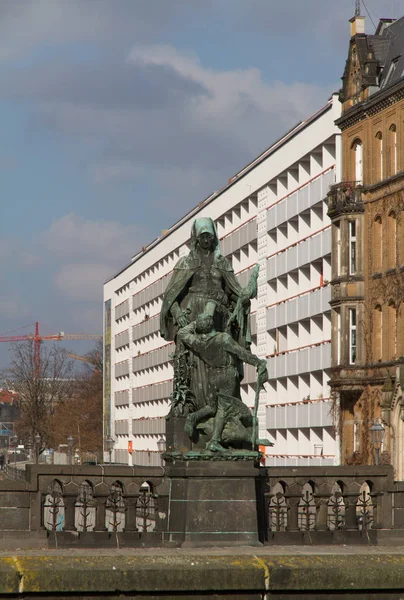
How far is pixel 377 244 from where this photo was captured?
6962cm

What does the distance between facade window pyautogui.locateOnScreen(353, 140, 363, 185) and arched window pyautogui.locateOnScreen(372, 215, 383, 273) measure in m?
2.59

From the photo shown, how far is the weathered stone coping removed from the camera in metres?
10.9

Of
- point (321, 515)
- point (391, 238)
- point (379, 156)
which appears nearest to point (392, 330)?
point (391, 238)

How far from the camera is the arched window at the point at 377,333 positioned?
68938 mm

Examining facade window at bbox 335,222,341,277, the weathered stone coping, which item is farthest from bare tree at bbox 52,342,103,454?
the weathered stone coping

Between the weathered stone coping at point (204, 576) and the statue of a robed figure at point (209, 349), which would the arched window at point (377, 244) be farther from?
the weathered stone coping at point (204, 576)

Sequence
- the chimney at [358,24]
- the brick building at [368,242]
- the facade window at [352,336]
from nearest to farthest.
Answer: the brick building at [368,242], the facade window at [352,336], the chimney at [358,24]

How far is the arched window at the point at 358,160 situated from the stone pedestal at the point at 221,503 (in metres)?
50.9

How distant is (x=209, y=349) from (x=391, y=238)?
46935 mm

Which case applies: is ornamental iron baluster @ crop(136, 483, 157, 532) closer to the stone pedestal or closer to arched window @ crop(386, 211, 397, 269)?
the stone pedestal

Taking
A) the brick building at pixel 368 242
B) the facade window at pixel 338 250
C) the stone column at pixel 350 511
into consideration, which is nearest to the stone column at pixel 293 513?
the stone column at pixel 350 511

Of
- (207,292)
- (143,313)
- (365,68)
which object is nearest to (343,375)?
(365,68)

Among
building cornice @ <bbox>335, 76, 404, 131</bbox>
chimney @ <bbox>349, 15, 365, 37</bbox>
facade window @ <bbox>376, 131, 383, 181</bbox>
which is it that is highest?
chimney @ <bbox>349, 15, 365, 37</bbox>

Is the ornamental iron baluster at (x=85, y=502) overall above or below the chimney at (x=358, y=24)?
below
